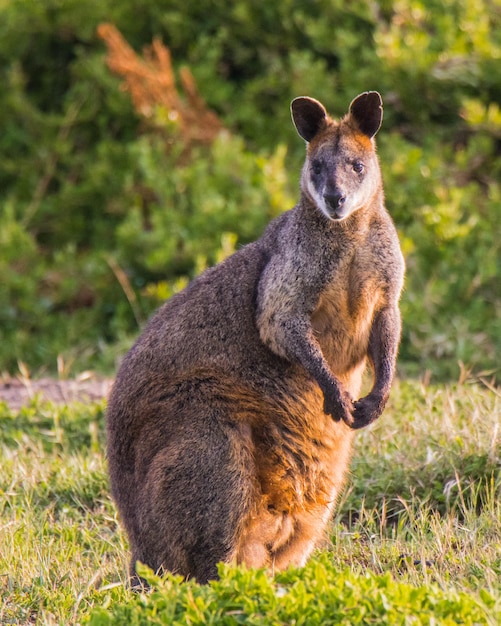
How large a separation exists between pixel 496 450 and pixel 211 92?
594cm

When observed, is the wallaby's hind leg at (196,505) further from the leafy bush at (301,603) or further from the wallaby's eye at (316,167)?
the wallaby's eye at (316,167)

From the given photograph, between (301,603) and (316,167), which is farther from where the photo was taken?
(316,167)

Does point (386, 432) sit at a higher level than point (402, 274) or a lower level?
lower

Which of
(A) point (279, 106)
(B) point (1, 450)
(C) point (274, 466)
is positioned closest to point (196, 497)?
(C) point (274, 466)

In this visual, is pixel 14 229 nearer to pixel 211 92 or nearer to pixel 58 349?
pixel 58 349

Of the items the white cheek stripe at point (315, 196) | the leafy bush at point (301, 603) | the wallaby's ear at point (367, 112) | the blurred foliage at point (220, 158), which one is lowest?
the blurred foliage at point (220, 158)

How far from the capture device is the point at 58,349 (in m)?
8.72

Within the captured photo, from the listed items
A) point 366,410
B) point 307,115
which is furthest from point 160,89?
point 366,410

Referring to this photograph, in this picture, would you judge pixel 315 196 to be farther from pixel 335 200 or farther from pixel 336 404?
pixel 336 404

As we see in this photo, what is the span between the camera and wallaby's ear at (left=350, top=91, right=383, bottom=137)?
4.57m

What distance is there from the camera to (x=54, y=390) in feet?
22.5

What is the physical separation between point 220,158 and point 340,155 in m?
4.49

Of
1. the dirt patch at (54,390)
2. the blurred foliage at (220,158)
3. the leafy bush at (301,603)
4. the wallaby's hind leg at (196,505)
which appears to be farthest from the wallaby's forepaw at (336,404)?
the blurred foliage at (220,158)

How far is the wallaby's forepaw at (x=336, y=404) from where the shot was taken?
424 centimetres
